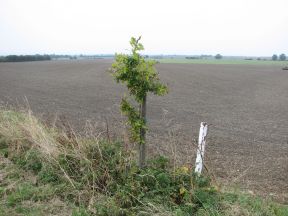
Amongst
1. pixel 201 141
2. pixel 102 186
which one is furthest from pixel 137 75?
pixel 102 186

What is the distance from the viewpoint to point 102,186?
18.9 feet

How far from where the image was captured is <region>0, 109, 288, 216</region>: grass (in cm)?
508

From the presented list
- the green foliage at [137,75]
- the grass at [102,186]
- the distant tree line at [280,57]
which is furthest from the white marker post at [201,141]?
the distant tree line at [280,57]

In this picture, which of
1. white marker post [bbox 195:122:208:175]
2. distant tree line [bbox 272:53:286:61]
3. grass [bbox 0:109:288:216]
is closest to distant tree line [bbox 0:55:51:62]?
grass [bbox 0:109:288:216]

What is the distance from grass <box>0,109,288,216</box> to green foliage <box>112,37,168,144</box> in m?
0.71

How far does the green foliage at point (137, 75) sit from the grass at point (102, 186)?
0.71m

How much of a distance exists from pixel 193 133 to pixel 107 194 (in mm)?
5969

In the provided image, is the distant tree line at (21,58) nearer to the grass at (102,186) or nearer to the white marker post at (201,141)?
the grass at (102,186)

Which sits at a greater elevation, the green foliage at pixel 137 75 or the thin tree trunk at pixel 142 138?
the green foliage at pixel 137 75

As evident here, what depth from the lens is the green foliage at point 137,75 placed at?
17.8 ft

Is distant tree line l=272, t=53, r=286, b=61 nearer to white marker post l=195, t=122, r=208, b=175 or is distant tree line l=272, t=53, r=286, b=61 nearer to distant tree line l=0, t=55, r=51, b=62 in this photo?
distant tree line l=0, t=55, r=51, b=62

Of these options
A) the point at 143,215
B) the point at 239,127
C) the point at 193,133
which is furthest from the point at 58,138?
the point at 239,127

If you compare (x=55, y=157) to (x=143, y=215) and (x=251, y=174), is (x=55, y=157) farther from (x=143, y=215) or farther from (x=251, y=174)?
(x=251, y=174)

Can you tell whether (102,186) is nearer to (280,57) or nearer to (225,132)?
(225,132)
